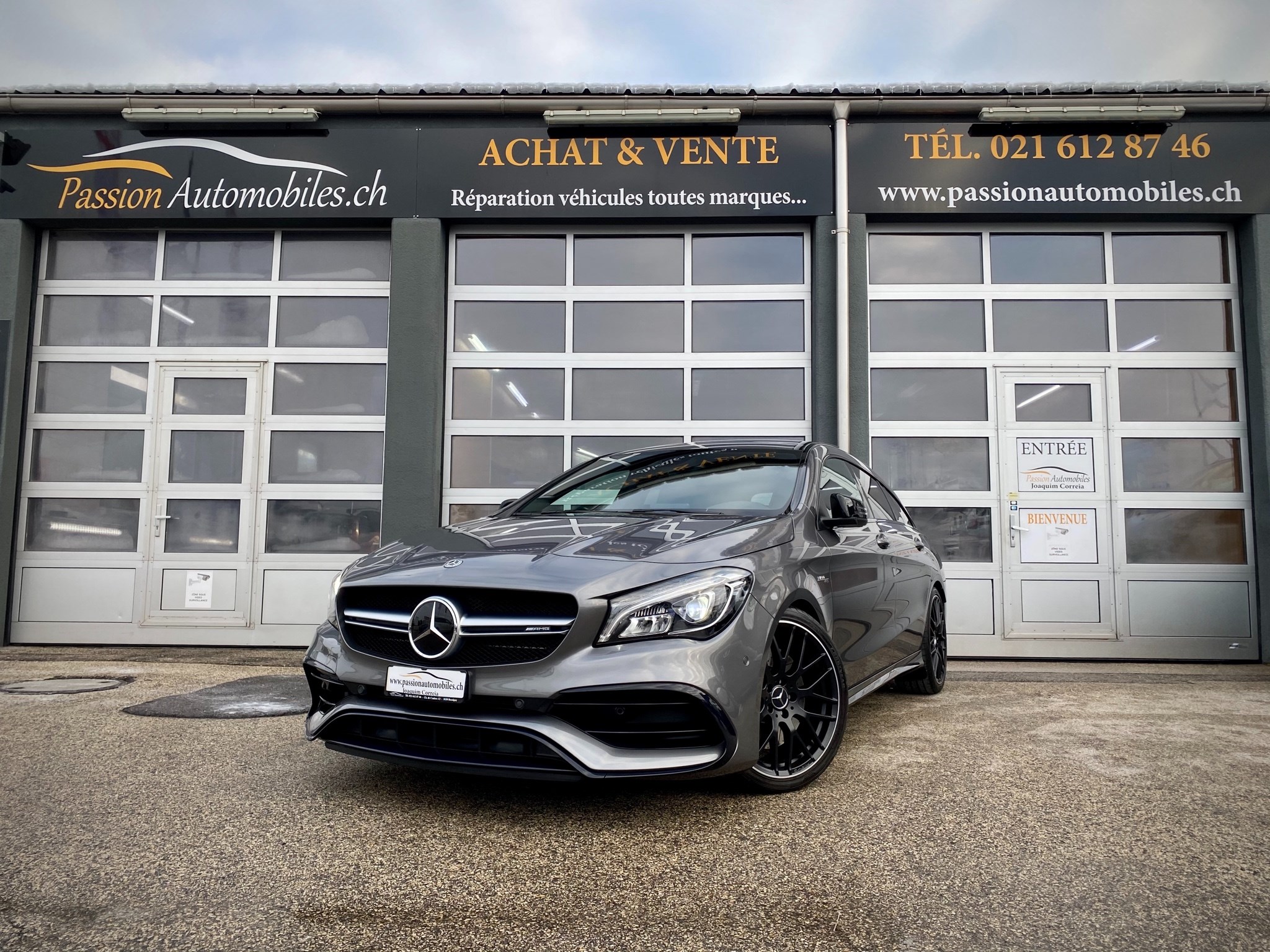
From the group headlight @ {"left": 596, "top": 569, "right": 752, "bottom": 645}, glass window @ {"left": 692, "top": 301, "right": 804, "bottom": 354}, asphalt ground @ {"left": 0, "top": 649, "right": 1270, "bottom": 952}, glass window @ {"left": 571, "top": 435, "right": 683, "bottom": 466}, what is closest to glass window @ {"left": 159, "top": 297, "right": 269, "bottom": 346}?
glass window @ {"left": 571, "top": 435, "right": 683, "bottom": 466}

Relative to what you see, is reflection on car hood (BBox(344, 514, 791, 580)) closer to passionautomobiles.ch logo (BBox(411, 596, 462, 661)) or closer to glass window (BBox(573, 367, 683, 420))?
passionautomobiles.ch logo (BBox(411, 596, 462, 661))

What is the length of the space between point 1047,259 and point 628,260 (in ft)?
12.5

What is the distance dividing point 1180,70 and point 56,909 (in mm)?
9695

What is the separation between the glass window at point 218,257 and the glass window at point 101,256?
0.63 ft

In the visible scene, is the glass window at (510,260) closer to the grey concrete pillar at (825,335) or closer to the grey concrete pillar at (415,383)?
the grey concrete pillar at (415,383)

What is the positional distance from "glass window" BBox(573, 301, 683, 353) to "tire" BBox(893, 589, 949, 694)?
11.2ft

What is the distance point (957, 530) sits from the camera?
7320 mm

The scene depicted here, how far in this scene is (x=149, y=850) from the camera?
2426 millimetres

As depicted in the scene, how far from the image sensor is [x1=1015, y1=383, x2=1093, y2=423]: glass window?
741 cm

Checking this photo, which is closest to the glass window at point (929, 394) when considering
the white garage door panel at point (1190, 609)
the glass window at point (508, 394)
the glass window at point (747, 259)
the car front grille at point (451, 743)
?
the glass window at point (747, 259)

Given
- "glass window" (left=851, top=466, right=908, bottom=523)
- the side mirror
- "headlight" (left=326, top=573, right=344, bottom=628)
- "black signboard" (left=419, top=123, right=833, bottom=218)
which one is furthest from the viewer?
"black signboard" (left=419, top=123, right=833, bottom=218)

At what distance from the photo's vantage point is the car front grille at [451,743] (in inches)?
96.7

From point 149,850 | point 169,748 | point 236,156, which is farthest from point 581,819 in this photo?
point 236,156

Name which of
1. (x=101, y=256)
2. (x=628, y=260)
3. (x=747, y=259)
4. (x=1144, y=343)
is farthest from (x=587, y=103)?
(x=1144, y=343)
